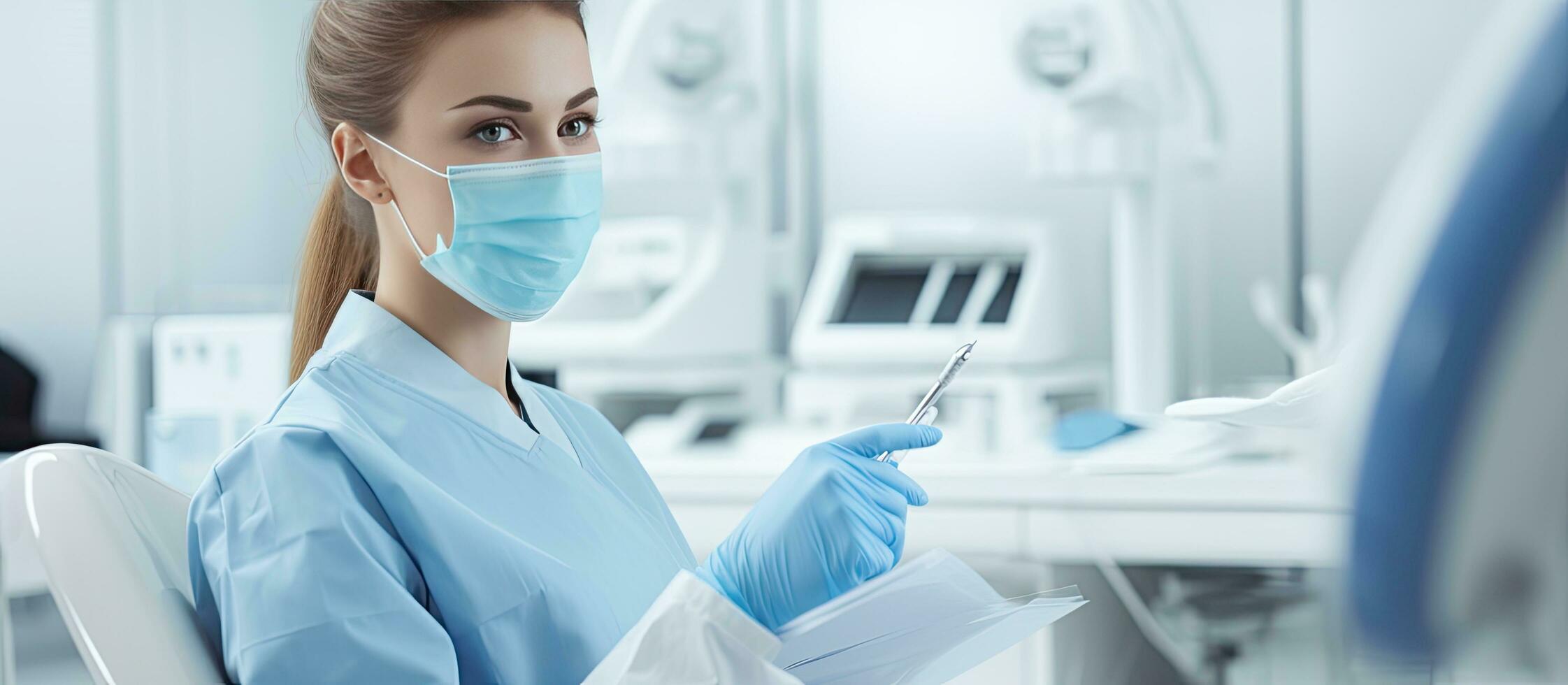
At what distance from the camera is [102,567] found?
63cm

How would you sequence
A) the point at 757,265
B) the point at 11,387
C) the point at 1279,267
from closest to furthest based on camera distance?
the point at 757,265 → the point at 1279,267 → the point at 11,387

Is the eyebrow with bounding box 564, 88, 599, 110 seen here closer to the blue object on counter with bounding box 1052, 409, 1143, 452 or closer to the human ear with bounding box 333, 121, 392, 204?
the human ear with bounding box 333, 121, 392, 204

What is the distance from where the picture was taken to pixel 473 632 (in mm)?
684

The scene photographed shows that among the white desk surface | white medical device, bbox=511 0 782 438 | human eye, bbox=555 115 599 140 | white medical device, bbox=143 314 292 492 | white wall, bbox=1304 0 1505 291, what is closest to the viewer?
human eye, bbox=555 115 599 140

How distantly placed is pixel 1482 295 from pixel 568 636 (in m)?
0.61

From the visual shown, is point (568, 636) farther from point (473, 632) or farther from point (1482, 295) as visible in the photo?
point (1482, 295)

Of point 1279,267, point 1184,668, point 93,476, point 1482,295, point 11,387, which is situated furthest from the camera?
point 11,387

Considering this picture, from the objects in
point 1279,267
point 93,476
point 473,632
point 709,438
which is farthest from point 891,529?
point 1279,267

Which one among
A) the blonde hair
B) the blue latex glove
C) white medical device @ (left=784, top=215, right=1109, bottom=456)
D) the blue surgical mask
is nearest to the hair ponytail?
the blonde hair

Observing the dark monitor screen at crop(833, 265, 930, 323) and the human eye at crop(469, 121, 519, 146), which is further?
the dark monitor screen at crop(833, 265, 930, 323)

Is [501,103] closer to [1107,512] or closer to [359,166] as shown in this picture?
[359,166]

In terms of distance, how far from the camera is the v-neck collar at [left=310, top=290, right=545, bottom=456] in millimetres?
785

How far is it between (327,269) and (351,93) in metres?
0.16

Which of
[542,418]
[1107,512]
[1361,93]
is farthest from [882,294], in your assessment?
[542,418]
